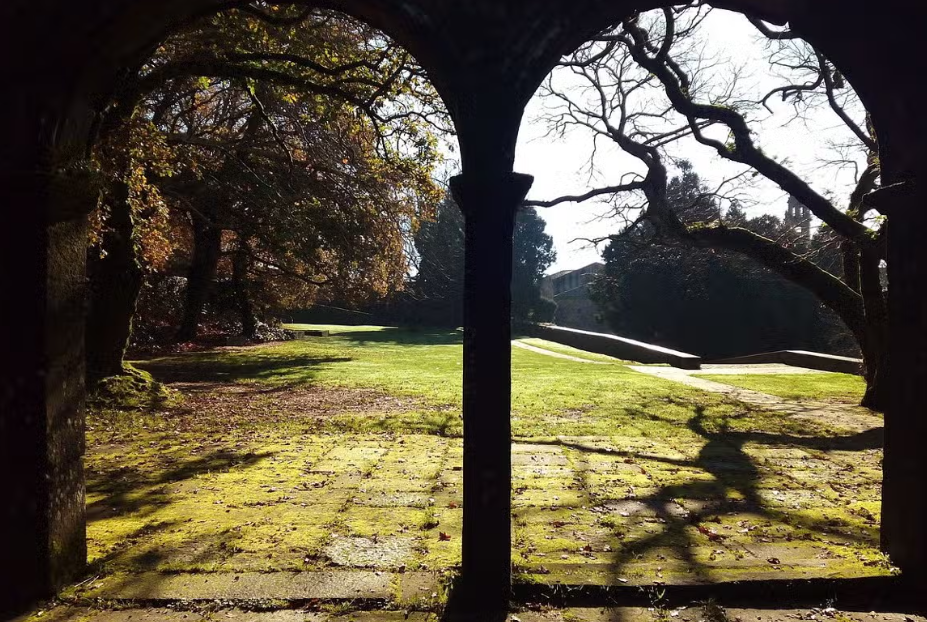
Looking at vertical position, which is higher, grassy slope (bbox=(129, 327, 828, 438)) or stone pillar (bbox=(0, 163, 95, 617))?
stone pillar (bbox=(0, 163, 95, 617))

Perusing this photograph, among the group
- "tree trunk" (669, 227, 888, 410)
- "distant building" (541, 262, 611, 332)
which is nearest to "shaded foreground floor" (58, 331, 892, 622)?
"tree trunk" (669, 227, 888, 410)

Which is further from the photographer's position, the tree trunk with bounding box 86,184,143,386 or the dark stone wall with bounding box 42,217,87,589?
the tree trunk with bounding box 86,184,143,386

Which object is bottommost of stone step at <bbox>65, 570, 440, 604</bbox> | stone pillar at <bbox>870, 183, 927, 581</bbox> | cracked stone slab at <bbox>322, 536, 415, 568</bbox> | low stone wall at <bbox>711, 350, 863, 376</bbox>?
stone step at <bbox>65, 570, 440, 604</bbox>

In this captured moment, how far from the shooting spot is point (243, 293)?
2094cm

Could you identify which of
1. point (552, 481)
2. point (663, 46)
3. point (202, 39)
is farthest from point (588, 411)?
point (202, 39)

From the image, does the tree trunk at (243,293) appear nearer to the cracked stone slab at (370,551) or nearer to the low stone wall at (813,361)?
the cracked stone slab at (370,551)

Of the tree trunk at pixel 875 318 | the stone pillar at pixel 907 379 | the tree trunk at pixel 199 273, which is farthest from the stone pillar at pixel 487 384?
the tree trunk at pixel 199 273

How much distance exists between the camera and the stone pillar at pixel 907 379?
2.98 m

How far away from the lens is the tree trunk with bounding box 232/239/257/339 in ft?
65.4

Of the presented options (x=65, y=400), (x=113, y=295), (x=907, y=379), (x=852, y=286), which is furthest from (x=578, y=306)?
(x=65, y=400)

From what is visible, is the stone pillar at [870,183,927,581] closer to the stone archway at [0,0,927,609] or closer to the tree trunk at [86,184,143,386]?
the stone archway at [0,0,927,609]

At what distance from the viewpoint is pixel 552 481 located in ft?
15.5

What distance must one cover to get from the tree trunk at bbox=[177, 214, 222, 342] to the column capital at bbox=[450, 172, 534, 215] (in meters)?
17.7

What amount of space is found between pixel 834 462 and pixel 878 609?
3.25 metres
